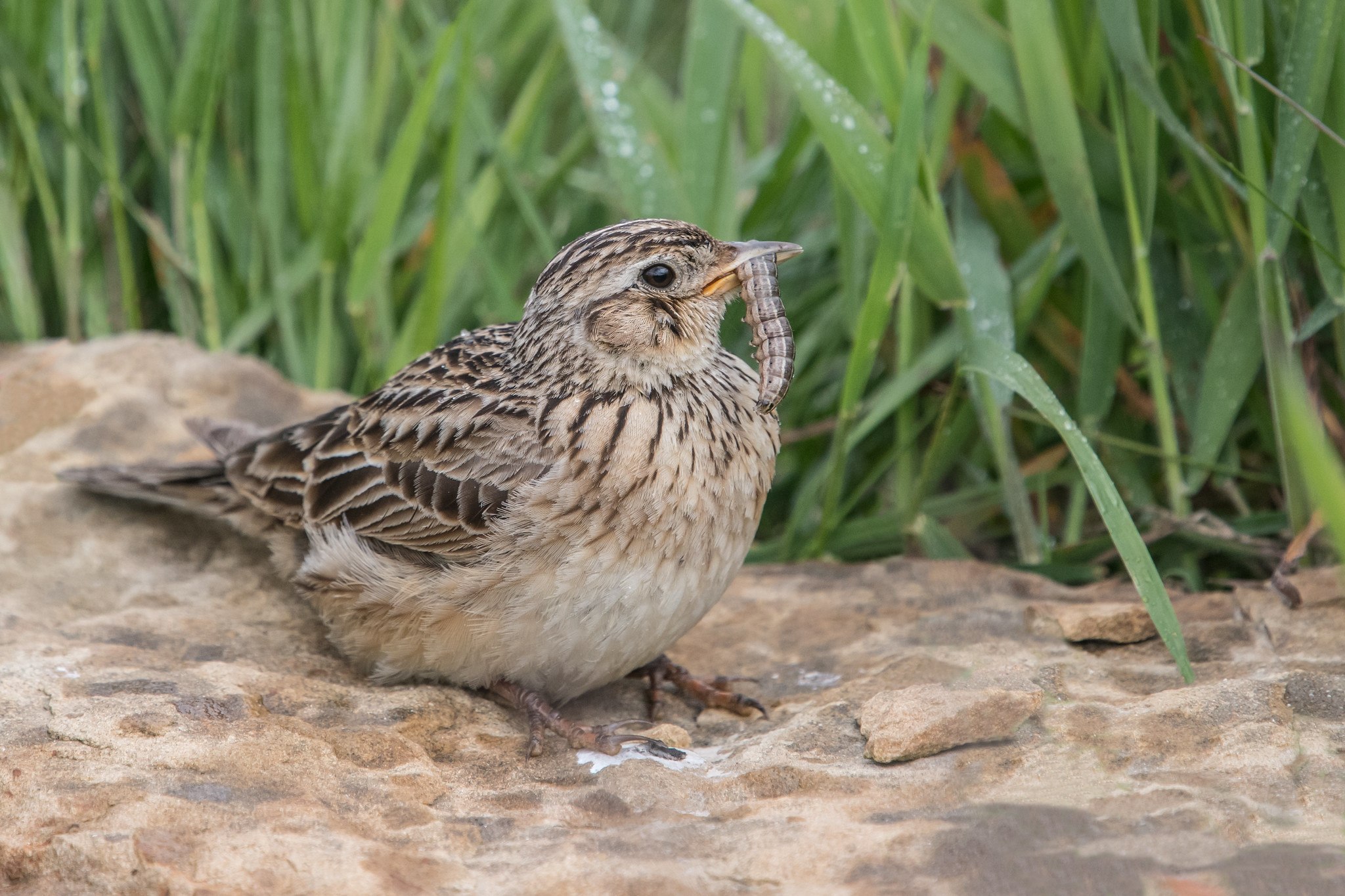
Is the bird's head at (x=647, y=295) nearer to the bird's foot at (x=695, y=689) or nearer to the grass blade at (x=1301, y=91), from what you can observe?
the bird's foot at (x=695, y=689)

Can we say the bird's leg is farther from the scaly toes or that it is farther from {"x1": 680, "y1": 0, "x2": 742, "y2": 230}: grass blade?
{"x1": 680, "y1": 0, "x2": 742, "y2": 230}: grass blade

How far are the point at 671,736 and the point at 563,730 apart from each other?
11.0 inches

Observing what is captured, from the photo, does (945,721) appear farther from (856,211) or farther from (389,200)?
(389,200)

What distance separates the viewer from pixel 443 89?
19.0ft

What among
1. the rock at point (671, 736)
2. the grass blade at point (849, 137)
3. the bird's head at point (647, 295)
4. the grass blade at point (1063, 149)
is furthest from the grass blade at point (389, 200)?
the rock at point (671, 736)

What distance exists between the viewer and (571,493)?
3.44m

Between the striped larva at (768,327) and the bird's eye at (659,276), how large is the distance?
0.62ft

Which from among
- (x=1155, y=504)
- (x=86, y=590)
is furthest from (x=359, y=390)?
(x=1155, y=504)

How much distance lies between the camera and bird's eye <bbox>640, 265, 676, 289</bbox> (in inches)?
141

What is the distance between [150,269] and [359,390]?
119 centimetres

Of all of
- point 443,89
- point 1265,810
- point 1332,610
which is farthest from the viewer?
point 443,89

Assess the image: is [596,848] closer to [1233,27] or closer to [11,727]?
[11,727]

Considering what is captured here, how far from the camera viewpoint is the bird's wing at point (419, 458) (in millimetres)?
3609

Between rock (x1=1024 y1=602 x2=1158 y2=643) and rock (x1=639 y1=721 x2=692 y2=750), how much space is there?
1122 mm
